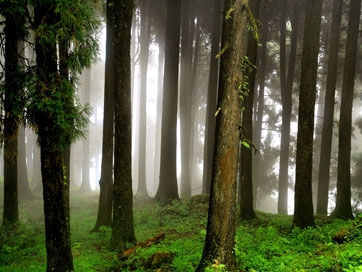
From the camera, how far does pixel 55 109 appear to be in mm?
6293

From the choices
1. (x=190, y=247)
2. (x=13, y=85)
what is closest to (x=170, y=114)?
(x=190, y=247)

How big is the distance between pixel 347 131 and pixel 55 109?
36.4ft

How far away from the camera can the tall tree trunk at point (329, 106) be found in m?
15.5

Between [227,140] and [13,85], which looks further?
[13,85]

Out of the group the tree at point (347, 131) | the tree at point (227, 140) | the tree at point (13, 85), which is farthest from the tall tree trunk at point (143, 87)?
the tree at point (227, 140)

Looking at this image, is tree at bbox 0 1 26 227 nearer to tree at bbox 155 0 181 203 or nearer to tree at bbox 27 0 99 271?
tree at bbox 27 0 99 271

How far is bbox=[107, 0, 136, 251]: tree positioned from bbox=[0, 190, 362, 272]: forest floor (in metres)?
1.00

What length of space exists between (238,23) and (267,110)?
2396 cm

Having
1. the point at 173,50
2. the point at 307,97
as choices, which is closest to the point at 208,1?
the point at 173,50

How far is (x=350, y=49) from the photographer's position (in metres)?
12.8

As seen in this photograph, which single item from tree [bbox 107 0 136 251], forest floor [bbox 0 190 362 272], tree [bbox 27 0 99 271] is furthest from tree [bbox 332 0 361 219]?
tree [bbox 27 0 99 271]

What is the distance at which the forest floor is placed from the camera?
6.44 m

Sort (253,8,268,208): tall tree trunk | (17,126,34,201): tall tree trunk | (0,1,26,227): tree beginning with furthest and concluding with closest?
(17,126,34,201): tall tree trunk
(253,8,268,208): tall tree trunk
(0,1,26,227): tree

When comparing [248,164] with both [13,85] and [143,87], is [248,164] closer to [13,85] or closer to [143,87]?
[13,85]
